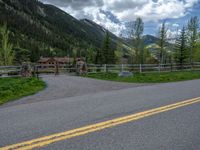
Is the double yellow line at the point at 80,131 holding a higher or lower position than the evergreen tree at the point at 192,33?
lower

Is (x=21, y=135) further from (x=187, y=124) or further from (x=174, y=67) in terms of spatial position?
(x=174, y=67)

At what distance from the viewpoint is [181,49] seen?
160 feet

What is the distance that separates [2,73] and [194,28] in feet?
133

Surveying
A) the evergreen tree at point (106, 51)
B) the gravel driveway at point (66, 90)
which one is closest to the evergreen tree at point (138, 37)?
the evergreen tree at point (106, 51)

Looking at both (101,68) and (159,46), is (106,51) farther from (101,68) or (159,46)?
(101,68)

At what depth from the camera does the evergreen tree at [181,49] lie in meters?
48.4

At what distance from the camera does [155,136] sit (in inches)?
186

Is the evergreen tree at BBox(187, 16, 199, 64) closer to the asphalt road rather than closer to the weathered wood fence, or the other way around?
the weathered wood fence

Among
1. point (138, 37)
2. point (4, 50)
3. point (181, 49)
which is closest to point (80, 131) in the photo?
point (4, 50)

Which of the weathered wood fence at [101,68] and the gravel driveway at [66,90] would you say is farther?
the weathered wood fence at [101,68]

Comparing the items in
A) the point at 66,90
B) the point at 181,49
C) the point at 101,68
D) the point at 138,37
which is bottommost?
the point at 66,90

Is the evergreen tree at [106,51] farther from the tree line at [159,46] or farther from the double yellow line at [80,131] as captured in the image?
the double yellow line at [80,131]

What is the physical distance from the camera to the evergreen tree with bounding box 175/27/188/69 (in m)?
48.4

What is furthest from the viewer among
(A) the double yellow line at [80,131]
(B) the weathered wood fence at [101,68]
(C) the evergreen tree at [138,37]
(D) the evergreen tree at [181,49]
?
(C) the evergreen tree at [138,37]
